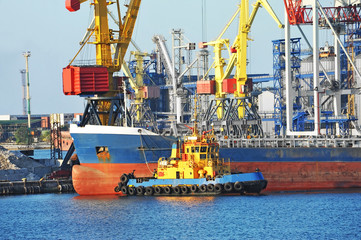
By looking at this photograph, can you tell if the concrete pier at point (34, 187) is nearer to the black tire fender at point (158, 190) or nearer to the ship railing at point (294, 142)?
the black tire fender at point (158, 190)

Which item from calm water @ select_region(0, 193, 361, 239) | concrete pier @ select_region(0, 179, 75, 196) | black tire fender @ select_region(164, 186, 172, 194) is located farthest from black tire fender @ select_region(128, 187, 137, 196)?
concrete pier @ select_region(0, 179, 75, 196)

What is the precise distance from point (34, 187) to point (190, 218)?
2300 centimetres

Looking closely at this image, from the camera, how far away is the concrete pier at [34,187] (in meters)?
72.1

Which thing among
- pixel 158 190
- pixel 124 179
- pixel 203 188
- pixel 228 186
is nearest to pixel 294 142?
pixel 228 186

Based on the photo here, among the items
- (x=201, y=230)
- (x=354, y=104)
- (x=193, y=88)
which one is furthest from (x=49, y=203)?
(x=193, y=88)

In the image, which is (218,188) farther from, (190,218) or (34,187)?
(34,187)

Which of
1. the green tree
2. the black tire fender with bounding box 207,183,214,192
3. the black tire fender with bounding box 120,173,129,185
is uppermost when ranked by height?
the green tree

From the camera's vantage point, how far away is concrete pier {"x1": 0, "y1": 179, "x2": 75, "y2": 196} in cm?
7212

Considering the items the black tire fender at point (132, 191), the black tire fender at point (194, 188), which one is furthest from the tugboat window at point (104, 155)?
the black tire fender at point (194, 188)

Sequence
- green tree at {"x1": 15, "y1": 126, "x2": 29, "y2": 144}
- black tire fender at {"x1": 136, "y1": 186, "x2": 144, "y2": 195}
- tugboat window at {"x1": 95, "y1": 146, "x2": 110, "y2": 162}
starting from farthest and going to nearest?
1. green tree at {"x1": 15, "y1": 126, "x2": 29, "y2": 144}
2. tugboat window at {"x1": 95, "y1": 146, "x2": 110, "y2": 162}
3. black tire fender at {"x1": 136, "y1": 186, "x2": 144, "y2": 195}

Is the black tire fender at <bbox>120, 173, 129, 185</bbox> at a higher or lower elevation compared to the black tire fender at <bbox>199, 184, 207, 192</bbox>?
higher

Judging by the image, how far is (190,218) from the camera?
5453 cm

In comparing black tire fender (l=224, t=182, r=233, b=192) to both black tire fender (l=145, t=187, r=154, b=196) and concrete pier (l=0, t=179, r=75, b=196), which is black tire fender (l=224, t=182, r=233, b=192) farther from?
concrete pier (l=0, t=179, r=75, b=196)

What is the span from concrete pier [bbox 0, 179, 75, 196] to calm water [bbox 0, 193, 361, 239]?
22.5ft
